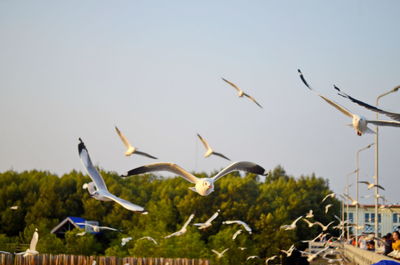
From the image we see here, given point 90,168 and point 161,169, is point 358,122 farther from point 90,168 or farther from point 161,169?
point 90,168

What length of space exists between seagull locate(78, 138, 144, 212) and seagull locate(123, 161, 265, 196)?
2.07 feet

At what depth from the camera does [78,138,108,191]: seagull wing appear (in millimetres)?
16062

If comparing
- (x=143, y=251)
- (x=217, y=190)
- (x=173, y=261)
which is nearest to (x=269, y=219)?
(x=217, y=190)

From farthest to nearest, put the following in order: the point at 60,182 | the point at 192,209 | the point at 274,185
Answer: the point at 274,185 → the point at 60,182 → the point at 192,209

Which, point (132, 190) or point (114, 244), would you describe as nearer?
point (114, 244)

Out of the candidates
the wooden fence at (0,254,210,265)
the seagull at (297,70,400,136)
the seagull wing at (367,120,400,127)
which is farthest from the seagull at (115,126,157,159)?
the wooden fence at (0,254,210,265)

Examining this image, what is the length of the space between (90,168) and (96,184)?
1.68 feet

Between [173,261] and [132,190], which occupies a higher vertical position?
[132,190]

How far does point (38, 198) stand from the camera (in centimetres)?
6975

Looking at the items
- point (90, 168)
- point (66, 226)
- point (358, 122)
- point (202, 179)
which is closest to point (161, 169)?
point (202, 179)

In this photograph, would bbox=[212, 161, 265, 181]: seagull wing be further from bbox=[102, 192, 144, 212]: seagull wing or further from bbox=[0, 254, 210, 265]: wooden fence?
bbox=[0, 254, 210, 265]: wooden fence

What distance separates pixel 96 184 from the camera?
52.7 feet

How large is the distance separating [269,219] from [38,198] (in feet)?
65.8

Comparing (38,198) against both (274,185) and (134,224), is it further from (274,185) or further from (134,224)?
(274,185)
